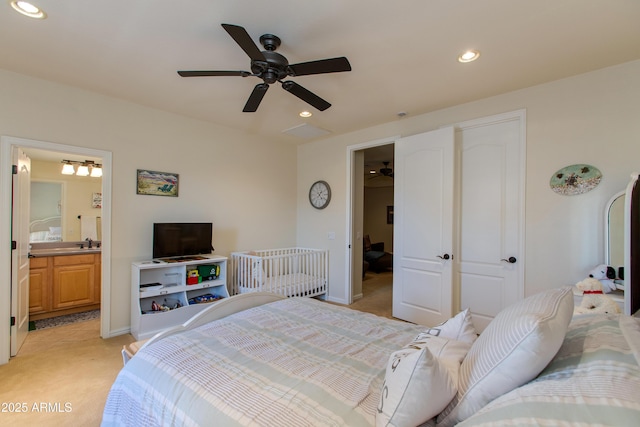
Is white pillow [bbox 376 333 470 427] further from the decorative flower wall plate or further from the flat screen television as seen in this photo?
the flat screen television

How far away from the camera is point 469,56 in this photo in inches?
92.0

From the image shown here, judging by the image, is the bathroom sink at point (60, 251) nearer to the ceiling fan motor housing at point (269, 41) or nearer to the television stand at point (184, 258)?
the television stand at point (184, 258)

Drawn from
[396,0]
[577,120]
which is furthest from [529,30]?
[577,120]

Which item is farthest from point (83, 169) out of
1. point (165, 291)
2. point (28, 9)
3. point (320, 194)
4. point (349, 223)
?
point (349, 223)

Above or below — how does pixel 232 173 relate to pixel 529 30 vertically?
below

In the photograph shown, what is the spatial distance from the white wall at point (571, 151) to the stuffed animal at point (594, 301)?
494mm

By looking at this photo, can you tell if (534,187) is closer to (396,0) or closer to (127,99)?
(396,0)

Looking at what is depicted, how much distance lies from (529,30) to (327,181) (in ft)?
10.4

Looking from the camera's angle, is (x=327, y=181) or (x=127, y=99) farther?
(x=327, y=181)

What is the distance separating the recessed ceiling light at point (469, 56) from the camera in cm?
228

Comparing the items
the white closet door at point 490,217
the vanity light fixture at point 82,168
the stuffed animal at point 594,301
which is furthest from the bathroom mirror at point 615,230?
the vanity light fixture at point 82,168

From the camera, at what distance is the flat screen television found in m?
3.44

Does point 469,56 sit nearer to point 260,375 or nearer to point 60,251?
point 260,375

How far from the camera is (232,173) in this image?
4.34 metres
